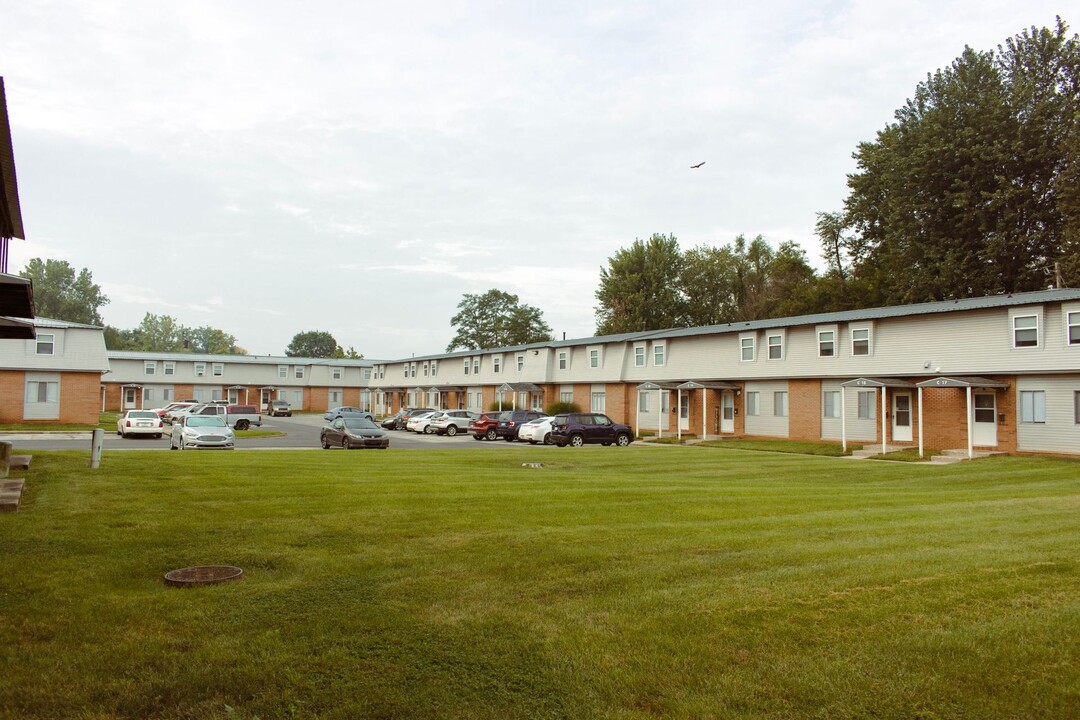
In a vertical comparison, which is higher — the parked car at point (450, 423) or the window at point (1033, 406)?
the window at point (1033, 406)

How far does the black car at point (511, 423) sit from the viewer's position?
4003 centimetres

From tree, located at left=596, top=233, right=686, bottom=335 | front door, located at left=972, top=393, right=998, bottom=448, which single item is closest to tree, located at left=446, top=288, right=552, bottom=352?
tree, located at left=596, top=233, right=686, bottom=335

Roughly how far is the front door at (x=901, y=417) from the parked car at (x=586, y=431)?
11.3 m

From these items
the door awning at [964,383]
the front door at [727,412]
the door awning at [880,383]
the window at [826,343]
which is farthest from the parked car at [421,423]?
the door awning at [964,383]

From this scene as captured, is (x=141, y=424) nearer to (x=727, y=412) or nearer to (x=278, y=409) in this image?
(x=727, y=412)

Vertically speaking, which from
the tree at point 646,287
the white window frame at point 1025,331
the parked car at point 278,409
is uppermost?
the tree at point 646,287

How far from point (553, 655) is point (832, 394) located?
3264cm

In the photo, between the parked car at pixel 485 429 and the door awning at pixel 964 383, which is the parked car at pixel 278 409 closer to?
the parked car at pixel 485 429

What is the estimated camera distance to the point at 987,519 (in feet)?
38.2

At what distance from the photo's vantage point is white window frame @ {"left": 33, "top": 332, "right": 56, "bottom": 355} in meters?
43.2

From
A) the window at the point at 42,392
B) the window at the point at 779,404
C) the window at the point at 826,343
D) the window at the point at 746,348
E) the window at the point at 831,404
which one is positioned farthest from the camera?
the window at the point at 42,392

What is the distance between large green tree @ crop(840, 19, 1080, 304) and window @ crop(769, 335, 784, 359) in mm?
11921

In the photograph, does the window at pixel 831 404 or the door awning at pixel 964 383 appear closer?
the door awning at pixel 964 383

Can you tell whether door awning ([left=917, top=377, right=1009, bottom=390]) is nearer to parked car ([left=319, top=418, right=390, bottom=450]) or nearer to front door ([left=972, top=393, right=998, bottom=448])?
front door ([left=972, top=393, right=998, bottom=448])
